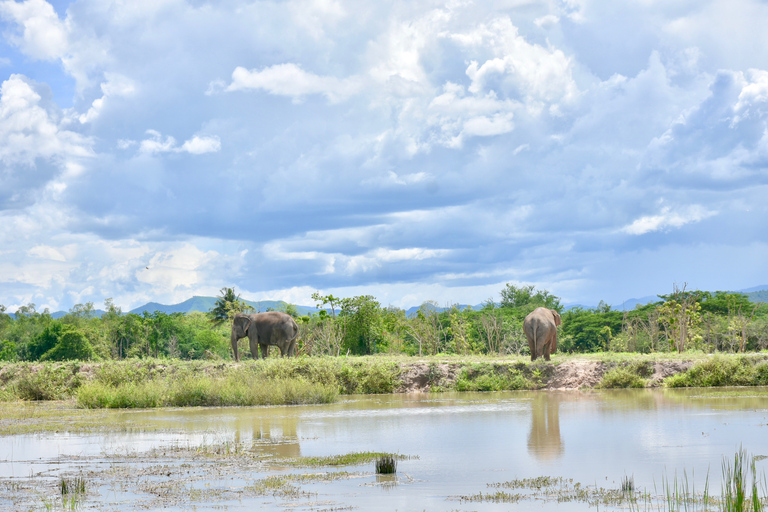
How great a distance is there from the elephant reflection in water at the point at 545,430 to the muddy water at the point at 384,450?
4cm

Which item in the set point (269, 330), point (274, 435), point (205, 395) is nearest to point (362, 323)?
point (269, 330)

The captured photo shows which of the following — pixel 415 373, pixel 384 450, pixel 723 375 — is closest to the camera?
pixel 384 450

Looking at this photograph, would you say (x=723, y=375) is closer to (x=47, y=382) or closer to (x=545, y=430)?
(x=545, y=430)

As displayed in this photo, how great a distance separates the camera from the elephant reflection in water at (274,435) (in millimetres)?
12945

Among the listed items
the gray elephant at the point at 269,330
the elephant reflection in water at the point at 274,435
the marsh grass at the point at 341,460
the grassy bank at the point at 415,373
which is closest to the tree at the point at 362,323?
the gray elephant at the point at 269,330

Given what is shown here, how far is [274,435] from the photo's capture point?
15.0m

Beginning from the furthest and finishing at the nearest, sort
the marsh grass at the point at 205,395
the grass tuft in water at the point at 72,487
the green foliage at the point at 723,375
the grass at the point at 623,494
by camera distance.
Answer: the green foliage at the point at 723,375
the marsh grass at the point at 205,395
the grass tuft in water at the point at 72,487
the grass at the point at 623,494

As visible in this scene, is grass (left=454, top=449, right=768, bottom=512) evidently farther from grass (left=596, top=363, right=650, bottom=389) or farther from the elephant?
the elephant

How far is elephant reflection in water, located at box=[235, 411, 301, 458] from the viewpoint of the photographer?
12945 mm

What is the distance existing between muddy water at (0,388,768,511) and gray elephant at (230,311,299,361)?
981 cm

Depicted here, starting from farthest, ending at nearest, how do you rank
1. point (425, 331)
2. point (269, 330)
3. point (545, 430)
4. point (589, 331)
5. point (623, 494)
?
point (589, 331), point (425, 331), point (269, 330), point (545, 430), point (623, 494)

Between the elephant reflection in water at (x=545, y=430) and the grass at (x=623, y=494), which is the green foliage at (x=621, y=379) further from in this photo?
the grass at (x=623, y=494)

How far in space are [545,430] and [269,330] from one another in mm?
17264

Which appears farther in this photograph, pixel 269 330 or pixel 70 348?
pixel 70 348
